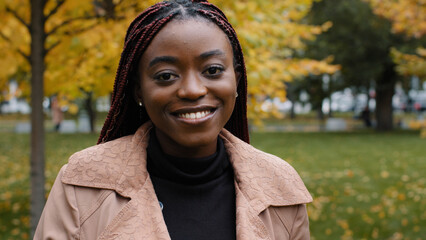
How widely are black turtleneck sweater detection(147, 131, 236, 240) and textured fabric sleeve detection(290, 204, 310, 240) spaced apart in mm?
228

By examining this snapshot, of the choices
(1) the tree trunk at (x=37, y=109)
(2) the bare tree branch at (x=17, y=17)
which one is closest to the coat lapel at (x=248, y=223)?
(1) the tree trunk at (x=37, y=109)

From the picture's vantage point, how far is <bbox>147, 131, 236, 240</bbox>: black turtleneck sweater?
1589 mm

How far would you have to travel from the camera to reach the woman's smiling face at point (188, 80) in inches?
60.8

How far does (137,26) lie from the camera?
165 cm

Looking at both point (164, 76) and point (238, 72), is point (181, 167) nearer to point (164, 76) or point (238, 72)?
point (164, 76)

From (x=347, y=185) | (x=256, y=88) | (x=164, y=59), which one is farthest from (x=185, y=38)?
(x=347, y=185)

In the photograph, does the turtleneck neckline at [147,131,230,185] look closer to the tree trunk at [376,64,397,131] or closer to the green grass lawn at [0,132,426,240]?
the green grass lawn at [0,132,426,240]

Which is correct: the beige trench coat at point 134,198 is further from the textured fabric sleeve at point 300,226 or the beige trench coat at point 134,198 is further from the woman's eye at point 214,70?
the woman's eye at point 214,70

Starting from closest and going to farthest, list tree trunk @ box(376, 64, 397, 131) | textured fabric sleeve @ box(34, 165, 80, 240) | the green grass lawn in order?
1. textured fabric sleeve @ box(34, 165, 80, 240)
2. the green grass lawn
3. tree trunk @ box(376, 64, 397, 131)

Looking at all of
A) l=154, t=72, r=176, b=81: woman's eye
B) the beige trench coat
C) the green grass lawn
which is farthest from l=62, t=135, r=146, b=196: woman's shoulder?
the green grass lawn

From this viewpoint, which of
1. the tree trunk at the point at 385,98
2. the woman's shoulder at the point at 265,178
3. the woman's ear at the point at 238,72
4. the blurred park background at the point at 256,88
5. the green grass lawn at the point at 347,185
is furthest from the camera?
the tree trunk at the point at 385,98

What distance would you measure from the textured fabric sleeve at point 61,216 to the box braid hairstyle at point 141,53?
Answer: 0.36 m

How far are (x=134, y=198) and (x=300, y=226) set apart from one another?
2.01ft

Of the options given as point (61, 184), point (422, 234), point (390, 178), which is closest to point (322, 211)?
point (422, 234)
